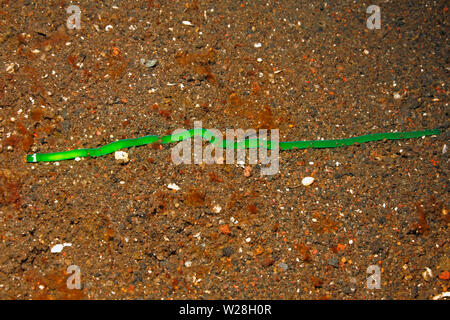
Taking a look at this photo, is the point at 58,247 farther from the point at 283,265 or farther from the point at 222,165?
the point at 283,265

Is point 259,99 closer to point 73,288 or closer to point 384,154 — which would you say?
point 384,154

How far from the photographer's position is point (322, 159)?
196 cm

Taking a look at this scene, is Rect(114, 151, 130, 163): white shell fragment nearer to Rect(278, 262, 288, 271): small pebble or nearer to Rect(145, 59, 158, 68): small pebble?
Rect(145, 59, 158, 68): small pebble

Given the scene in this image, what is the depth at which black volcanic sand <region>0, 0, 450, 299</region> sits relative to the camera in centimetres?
177

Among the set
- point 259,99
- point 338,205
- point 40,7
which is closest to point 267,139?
point 259,99

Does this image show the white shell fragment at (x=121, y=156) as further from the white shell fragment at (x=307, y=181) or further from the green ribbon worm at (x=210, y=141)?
the white shell fragment at (x=307, y=181)

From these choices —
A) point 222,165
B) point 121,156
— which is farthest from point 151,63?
point 222,165

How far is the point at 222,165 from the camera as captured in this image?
1903 millimetres

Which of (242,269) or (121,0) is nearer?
(242,269)

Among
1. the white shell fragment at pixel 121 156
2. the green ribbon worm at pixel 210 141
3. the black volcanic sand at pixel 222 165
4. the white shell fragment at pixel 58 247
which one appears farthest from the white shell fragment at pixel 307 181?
the white shell fragment at pixel 58 247

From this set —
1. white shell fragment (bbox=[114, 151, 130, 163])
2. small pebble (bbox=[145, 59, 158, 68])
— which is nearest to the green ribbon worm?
white shell fragment (bbox=[114, 151, 130, 163])

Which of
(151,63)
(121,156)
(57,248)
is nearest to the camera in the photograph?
(57,248)
